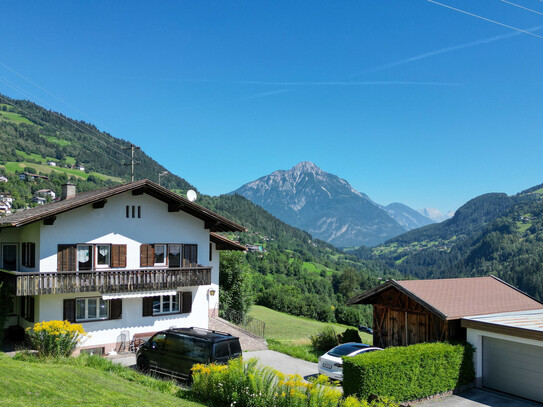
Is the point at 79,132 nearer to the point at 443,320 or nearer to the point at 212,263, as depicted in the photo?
the point at 212,263

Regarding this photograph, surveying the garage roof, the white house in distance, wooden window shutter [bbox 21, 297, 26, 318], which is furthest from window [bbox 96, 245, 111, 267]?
the garage roof

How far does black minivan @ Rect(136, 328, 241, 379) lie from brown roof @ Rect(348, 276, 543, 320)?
854 centimetres

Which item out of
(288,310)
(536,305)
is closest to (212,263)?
(536,305)

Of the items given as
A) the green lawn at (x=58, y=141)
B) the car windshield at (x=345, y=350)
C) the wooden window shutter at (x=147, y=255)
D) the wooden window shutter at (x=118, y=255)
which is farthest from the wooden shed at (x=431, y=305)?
the green lawn at (x=58, y=141)

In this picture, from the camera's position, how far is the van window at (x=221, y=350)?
638 inches

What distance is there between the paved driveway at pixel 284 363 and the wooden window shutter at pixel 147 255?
710 cm

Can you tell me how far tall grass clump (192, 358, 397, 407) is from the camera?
1121 centimetres

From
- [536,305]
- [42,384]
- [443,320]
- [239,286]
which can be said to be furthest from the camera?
[239,286]

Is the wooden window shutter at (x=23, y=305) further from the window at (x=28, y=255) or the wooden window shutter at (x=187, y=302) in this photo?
the wooden window shutter at (x=187, y=302)

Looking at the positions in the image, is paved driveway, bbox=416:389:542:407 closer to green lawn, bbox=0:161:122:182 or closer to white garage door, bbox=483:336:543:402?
white garage door, bbox=483:336:543:402

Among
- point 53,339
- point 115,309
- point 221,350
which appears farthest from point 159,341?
point 115,309

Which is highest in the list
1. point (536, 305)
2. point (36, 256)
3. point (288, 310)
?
point (36, 256)

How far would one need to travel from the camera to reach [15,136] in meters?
168

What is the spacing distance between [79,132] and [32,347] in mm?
195749
